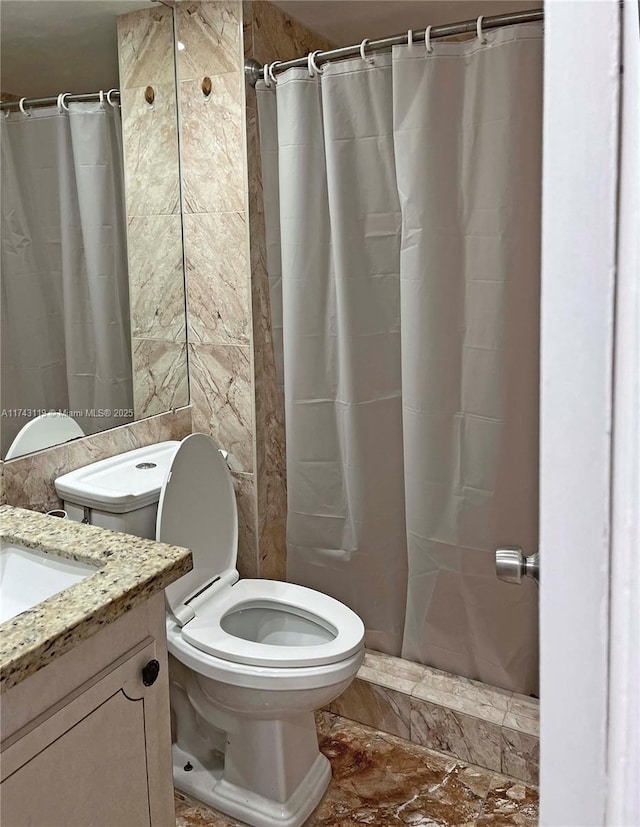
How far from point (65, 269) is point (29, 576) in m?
0.79

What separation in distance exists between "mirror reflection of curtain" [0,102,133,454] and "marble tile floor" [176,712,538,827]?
45.7 inches

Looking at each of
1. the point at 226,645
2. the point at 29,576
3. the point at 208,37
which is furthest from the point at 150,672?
the point at 208,37

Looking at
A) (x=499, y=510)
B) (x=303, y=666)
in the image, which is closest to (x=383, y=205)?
(x=499, y=510)

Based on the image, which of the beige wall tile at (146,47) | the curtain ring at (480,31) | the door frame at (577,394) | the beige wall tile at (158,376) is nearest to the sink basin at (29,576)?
the beige wall tile at (158,376)

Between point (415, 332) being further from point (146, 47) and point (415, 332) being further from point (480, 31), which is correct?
point (146, 47)

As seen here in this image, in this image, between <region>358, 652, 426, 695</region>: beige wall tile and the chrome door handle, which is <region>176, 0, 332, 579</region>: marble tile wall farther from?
the chrome door handle

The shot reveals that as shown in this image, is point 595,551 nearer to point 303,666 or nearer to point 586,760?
point 586,760

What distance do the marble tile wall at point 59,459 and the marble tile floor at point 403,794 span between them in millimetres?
934

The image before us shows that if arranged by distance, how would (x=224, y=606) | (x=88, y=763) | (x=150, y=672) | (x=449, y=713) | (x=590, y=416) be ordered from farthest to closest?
(x=449, y=713)
(x=224, y=606)
(x=150, y=672)
(x=88, y=763)
(x=590, y=416)

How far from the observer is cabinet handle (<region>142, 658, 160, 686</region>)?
1250 millimetres

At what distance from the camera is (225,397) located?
2.20m

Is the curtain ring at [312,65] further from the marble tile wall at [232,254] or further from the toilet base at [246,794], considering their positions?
the toilet base at [246,794]

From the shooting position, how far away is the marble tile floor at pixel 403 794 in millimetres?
1826

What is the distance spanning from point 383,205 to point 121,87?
792mm
